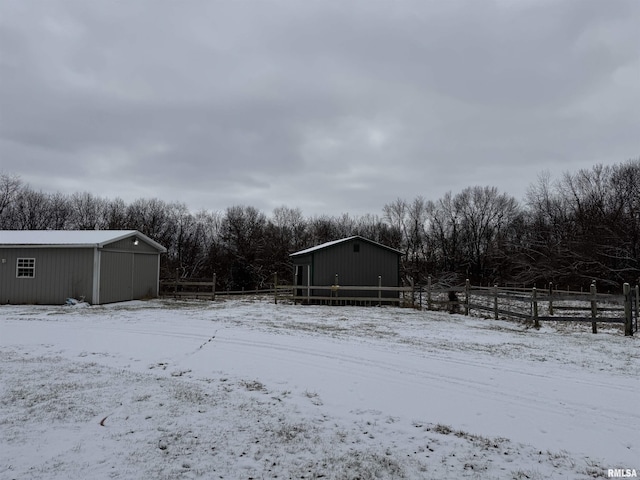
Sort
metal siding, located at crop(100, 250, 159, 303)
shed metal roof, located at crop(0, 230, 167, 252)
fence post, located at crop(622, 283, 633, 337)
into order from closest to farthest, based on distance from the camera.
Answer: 1. fence post, located at crop(622, 283, 633, 337)
2. shed metal roof, located at crop(0, 230, 167, 252)
3. metal siding, located at crop(100, 250, 159, 303)

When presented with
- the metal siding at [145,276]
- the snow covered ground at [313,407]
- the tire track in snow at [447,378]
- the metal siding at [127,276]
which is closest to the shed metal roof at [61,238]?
A: the metal siding at [127,276]

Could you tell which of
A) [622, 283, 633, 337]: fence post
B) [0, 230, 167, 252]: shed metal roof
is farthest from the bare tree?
[622, 283, 633, 337]: fence post

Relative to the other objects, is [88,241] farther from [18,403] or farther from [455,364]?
[455,364]

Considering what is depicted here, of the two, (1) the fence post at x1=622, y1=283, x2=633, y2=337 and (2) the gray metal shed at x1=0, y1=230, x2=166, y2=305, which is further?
(2) the gray metal shed at x1=0, y1=230, x2=166, y2=305

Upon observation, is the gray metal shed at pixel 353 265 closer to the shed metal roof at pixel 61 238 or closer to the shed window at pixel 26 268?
the shed metal roof at pixel 61 238

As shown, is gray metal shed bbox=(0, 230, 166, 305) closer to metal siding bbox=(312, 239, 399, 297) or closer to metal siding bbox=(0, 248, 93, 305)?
metal siding bbox=(0, 248, 93, 305)

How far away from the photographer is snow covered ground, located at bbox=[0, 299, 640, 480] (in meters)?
3.38

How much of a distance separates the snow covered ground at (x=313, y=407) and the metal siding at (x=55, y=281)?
8.66 metres

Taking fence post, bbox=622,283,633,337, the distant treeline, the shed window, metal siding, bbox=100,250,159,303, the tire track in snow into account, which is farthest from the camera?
the distant treeline

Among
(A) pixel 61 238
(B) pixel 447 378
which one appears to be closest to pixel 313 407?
(B) pixel 447 378

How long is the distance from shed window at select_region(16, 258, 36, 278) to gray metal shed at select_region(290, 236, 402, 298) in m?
11.7

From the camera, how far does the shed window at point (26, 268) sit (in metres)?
17.3

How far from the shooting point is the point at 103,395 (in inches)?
198

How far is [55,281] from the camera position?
17234 mm
